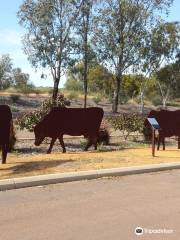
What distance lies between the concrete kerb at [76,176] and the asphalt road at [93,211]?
9.8 inches

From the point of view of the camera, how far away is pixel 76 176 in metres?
12.0

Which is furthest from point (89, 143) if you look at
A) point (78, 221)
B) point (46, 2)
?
point (46, 2)

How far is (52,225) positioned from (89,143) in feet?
38.0

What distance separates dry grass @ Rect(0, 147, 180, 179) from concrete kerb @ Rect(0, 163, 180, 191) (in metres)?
0.59

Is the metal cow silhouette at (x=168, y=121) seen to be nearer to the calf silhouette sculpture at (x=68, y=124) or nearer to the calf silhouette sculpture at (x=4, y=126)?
the calf silhouette sculpture at (x=68, y=124)

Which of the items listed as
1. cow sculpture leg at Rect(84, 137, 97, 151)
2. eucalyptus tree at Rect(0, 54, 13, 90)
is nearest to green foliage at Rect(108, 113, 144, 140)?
cow sculpture leg at Rect(84, 137, 97, 151)

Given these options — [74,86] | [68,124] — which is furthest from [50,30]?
[74,86]

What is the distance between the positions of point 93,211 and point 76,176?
10.6 ft

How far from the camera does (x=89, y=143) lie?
19438mm

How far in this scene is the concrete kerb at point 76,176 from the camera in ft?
36.0

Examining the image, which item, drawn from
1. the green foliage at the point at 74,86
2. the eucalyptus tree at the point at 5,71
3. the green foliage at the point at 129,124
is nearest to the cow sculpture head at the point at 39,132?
the green foliage at the point at 129,124

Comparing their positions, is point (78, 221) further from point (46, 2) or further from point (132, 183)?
point (46, 2)

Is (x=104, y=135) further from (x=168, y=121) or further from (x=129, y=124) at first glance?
(x=168, y=121)

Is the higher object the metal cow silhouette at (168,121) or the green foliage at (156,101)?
the metal cow silhouette at (168,121)
